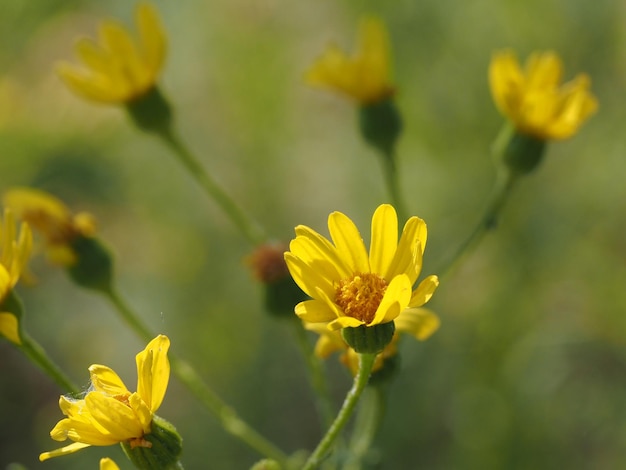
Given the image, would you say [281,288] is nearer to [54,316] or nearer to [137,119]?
[137,119]

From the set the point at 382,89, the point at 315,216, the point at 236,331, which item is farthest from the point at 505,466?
the point at 315,216

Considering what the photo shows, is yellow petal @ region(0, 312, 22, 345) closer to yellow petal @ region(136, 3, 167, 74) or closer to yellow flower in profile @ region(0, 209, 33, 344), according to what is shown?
yellow flower in profile @ region(0, 209, 33, 344)

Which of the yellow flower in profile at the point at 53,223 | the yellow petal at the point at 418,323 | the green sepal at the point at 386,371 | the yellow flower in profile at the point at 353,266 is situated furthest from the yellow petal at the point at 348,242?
the yellow flower in profile at the point at 53,223

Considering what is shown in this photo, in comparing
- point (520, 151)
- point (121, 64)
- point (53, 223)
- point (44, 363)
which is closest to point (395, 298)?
point (44, 363)

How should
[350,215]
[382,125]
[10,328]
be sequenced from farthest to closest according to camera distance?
[350,215]
[382,125]
[10,328]

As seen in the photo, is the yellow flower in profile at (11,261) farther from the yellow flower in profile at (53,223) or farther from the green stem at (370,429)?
the green stem at (370,429)

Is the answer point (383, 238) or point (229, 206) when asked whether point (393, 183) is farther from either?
point (383, 238)
